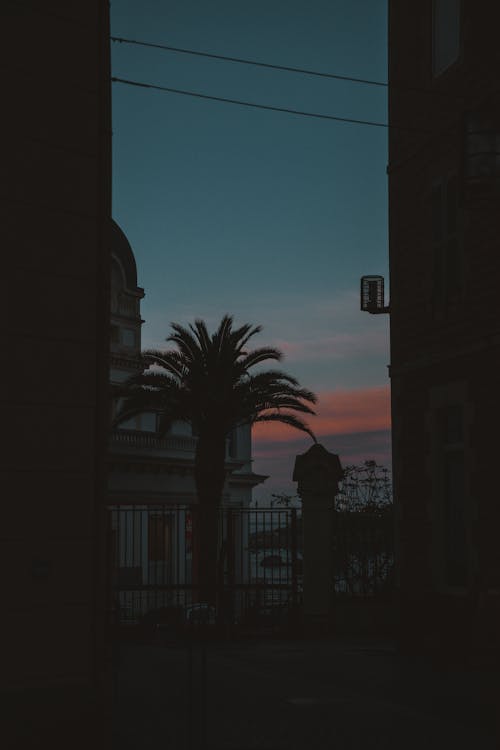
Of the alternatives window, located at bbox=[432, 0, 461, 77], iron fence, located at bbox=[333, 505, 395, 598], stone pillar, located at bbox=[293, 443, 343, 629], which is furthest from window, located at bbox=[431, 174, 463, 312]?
iron fence, located at bbox=[333, 505, 395, 598]

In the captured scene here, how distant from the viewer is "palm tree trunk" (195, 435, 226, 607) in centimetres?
2594

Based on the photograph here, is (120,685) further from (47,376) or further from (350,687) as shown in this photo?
(47,376)

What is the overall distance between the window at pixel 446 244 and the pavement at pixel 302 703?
5.53 m

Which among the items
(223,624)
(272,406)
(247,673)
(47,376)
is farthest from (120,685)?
(272,406)

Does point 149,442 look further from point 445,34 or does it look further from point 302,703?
point 302,703

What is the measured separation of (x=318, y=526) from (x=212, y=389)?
870cm

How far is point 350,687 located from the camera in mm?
13023

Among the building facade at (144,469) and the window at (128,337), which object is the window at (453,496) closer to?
the building facade at (144,469)

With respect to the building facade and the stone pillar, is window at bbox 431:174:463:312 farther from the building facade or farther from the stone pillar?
the building facade

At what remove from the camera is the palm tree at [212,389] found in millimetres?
28375

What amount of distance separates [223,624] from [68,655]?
39.1 feet

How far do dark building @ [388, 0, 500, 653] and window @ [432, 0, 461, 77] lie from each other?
1.2 inches

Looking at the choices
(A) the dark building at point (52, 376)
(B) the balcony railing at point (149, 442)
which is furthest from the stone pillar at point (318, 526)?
(B) the balcony railing at point (149, 442)

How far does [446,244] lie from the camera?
16.7 meters
